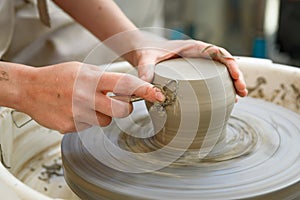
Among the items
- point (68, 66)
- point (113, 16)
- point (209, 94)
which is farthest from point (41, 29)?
point (209, 94)

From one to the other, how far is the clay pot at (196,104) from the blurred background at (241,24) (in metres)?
1.72

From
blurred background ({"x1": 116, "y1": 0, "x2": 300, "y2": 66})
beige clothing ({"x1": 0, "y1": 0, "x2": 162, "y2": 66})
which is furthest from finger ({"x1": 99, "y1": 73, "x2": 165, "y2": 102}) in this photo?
blurred background ({"x1": 116, "y1": 0, "x2": 300, "y2": 66})

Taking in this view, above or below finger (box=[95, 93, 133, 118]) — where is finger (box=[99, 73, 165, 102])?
above

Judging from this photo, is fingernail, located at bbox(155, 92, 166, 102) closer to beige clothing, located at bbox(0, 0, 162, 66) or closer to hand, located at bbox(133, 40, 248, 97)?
hand, located at bbox(133, 40, 248, 97)

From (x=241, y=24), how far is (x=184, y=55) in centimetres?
202

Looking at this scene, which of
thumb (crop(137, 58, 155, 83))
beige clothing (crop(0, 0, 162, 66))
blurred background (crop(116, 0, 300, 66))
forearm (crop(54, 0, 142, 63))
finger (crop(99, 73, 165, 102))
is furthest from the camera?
blurred background (crop(116, 0, 300, 66))

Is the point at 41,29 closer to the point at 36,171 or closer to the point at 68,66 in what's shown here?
the point at 36,171

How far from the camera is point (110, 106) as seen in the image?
940 mm

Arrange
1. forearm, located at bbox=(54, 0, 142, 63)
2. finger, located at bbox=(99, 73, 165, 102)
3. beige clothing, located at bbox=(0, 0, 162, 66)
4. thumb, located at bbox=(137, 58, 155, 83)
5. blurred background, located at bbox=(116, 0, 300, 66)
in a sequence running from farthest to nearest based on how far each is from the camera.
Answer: blurred background, located at bbox=(116, 0, 300, 66) → beige clothing, located at bbox=(0, 0, 162, 66) → forearm, located at bbox=(54, 0, 142, 63) → thumb, located at bbox=(137, 58, 155, 83) → finger, located at bbox=(99, 73, 165, 102)

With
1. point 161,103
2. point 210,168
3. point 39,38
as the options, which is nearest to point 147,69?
point 161,103

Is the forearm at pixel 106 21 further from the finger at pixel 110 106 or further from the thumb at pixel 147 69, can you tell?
the finger at pixel 110 106

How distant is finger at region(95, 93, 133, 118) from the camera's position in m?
0.94

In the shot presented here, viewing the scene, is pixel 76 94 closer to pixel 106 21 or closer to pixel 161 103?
pixel 161 103

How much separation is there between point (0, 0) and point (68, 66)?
2.20 ft
